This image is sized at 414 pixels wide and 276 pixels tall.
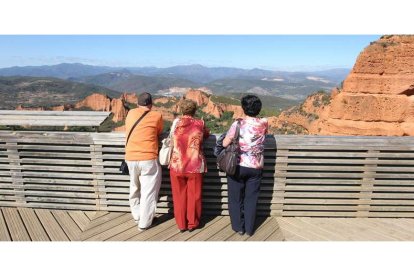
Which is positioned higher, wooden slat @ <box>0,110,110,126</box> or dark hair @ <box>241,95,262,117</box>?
dark hair @ <box>241,95,262,117</box>

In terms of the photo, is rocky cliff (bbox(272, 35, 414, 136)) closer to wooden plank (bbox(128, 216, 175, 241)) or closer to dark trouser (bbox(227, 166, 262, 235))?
dark trouser (bbox(227, 166, 262, 235))

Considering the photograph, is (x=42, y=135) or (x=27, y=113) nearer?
(x=42, y=135)

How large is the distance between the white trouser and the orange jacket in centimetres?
9

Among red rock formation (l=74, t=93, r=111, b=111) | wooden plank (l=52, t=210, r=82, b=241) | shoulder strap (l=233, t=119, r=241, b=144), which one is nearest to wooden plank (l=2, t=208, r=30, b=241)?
wooden plank (l=52, t=210, r=82, b=241)

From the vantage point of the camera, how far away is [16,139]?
4297 millimetres

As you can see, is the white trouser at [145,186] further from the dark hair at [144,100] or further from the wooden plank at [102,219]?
the dark hair at [144,100]

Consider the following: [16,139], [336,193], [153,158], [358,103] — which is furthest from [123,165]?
[358,103]

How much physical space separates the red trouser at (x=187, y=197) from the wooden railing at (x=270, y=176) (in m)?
0.42

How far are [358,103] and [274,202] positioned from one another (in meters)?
35.0

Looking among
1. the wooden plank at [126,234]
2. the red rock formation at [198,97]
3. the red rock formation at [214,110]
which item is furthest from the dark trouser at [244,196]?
the red rock formation at [198,97]

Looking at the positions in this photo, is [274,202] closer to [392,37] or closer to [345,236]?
[345,236]

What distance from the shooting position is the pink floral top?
3.61 meters

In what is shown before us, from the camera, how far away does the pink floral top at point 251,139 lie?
3611 millimetres

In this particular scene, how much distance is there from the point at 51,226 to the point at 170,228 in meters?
1.55
